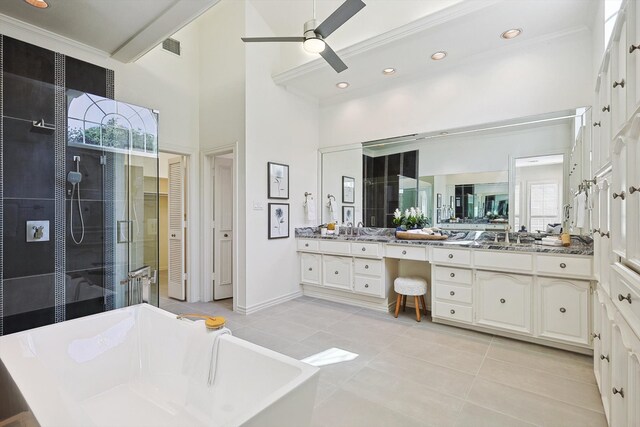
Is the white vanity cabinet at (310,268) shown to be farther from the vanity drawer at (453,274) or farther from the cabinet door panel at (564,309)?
the cabinet door panel at (564,309)

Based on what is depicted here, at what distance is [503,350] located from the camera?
2.71 m

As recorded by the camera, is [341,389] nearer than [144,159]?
Yes

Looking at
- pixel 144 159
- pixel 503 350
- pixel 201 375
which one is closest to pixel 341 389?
pixel 201 375

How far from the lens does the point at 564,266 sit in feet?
8.50

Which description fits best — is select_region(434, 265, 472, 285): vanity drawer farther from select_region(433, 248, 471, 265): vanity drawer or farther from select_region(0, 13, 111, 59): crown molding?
select_region(0, 13, 111, 59): crown molding

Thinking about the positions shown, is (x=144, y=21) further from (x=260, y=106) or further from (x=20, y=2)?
(x=260, y=106)

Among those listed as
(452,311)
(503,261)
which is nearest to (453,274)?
(452,311)

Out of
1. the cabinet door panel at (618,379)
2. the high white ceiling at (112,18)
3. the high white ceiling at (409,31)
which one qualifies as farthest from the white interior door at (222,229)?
the cabinet door panel at (618,379)

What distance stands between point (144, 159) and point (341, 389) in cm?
273

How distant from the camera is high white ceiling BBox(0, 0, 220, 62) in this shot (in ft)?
8.00

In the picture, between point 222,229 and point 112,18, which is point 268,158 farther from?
point 112,18

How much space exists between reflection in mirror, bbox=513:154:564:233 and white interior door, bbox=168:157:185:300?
4167 mm

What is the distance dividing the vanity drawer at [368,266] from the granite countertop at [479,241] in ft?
0.87

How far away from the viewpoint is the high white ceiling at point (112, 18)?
2439mm
